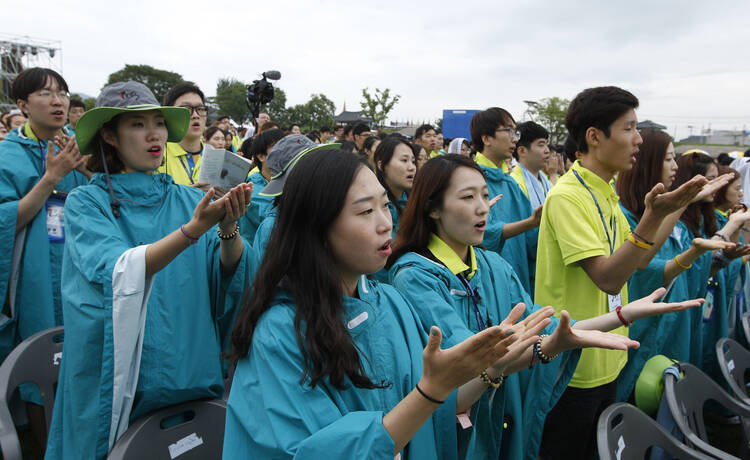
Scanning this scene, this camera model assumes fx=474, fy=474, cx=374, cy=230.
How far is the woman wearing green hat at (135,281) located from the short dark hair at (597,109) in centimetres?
166

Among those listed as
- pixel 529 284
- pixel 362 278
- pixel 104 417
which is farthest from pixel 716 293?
pixel 104 417

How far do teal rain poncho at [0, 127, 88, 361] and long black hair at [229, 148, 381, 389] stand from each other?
237cm

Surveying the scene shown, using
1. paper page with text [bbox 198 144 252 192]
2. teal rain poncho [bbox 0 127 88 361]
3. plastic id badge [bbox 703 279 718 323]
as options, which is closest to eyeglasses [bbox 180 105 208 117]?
teal rain poncho [bbox 0 127 88 361]

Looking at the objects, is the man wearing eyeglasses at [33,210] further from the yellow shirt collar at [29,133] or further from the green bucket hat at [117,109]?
the green bucket hat at [117,109]

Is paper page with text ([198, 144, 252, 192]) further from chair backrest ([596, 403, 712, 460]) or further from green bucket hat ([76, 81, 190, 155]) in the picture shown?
chair backrest ([596, 403, 712, 460])

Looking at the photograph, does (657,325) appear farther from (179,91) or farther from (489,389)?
(179,91)

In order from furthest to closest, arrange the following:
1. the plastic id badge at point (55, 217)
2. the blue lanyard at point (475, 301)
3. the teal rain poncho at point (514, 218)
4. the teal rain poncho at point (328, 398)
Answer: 1. the teal rain poncho at point (514, 218)
2. the plastic id badge at point (55, 217)
3. the blue lanyard at point (475, 301)
4. the teal rain poncho at point (328, 398)

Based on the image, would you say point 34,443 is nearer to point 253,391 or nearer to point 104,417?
point 104,417

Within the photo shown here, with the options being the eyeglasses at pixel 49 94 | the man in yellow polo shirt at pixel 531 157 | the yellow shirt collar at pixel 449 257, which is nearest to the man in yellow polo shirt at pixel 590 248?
the yellow shirt collar at pixel 449 257

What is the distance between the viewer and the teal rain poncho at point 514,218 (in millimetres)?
3756

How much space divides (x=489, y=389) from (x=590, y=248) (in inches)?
33.6

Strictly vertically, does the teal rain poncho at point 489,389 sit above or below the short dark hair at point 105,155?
below

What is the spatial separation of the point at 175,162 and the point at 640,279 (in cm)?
347

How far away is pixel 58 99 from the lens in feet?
10.1
